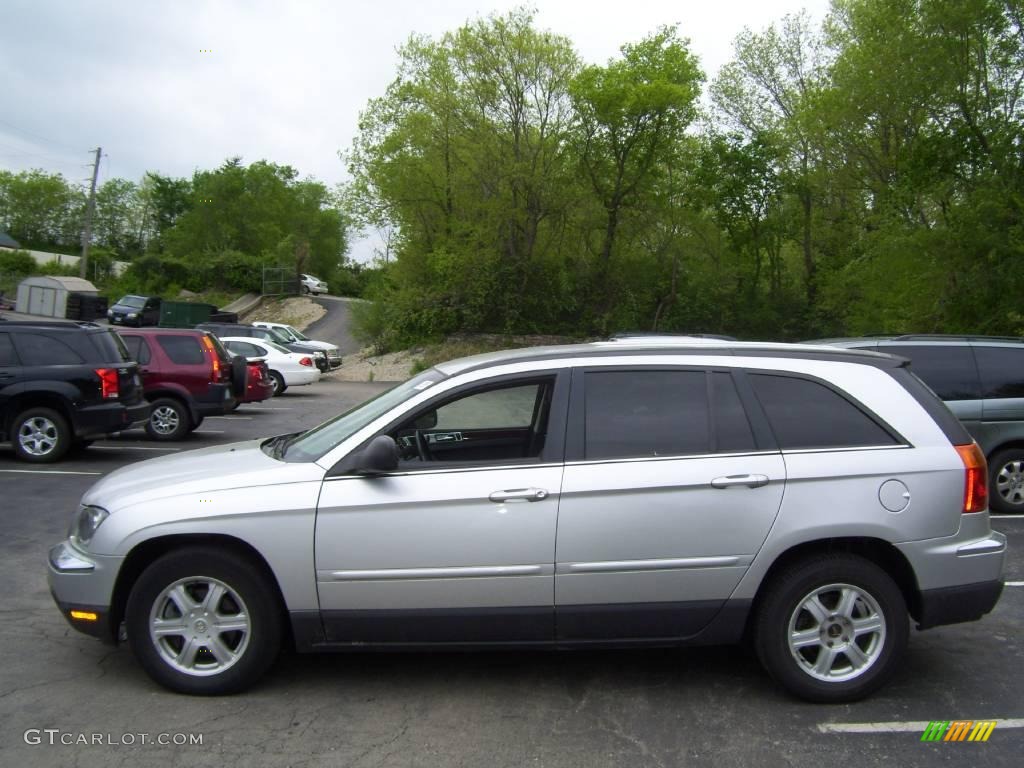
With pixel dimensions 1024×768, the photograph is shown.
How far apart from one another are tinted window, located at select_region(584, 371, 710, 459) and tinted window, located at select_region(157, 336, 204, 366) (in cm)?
1112

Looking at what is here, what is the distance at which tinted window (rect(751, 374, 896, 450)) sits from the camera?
4.59m

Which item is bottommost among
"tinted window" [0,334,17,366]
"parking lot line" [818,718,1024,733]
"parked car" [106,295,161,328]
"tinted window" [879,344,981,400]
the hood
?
"parking lot line" [818,718,1024,733]

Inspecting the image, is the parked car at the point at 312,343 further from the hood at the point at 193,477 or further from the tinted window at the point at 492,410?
the hood at the point at 193,477

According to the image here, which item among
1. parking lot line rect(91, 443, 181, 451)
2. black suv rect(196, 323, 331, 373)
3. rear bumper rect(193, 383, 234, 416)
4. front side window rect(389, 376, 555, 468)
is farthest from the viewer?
black suv rect(196, 323, 331, 373)

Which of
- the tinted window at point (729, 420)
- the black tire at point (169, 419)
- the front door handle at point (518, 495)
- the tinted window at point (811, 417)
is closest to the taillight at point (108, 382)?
the black tire at point (169, 419)

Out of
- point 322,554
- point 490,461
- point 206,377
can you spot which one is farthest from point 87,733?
point 206,377

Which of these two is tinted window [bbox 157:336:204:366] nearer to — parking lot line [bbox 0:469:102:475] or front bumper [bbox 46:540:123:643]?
parking lot line [bbox 0:469:102:475]

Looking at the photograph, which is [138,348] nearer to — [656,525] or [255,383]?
[255,383]

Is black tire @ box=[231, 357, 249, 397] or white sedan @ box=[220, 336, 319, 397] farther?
white sedan @ box=[220, 336, 319, 397]

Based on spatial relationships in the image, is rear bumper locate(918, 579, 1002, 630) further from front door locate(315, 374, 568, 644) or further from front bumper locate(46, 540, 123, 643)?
front bumper locate(46, 540, 123, 643)

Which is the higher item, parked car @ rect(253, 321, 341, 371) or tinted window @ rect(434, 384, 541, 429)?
parked car @ rect(253, 321, 341, 371)

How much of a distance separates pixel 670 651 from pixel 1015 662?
6.51 feet

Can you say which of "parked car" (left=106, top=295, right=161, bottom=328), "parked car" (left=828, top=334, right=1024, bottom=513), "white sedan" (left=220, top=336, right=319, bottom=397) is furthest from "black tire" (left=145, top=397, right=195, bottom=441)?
"parked car" (left=106, top=295, right=161, bottom=328)

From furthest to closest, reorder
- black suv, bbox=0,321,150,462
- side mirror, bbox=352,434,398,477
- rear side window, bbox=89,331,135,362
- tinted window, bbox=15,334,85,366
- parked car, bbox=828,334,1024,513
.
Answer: rear side window, bbox=89,331,135,362 < tinted window, bbox=15,334,85,366 < black suv, bbox=0,321,150,462 < parked car, bbox=828,334,1024,513 < side mirror, bbox=352,434,398,477
